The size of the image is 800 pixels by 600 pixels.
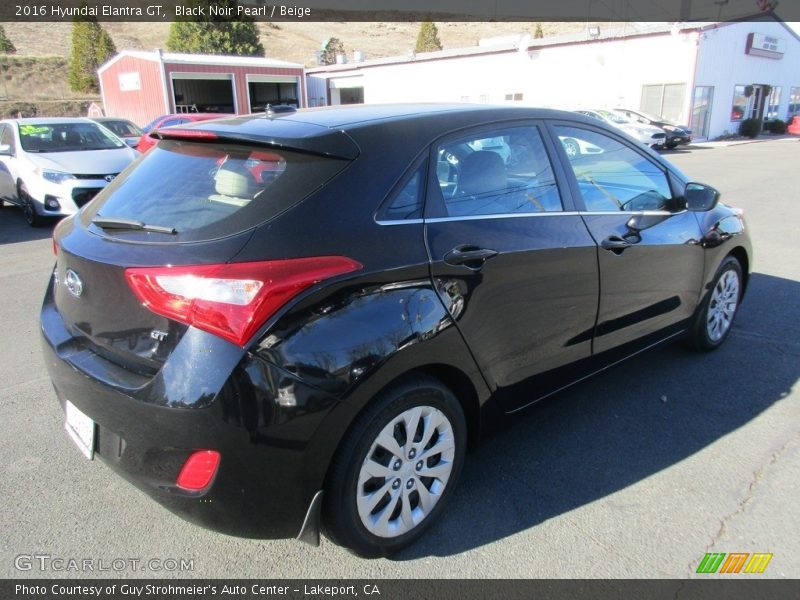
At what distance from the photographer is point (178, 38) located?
4500 centimetres

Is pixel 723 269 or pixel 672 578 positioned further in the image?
pixel 723 269

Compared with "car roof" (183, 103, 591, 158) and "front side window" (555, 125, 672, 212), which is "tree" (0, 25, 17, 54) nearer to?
"car roof" (183, 103, 591, 158)

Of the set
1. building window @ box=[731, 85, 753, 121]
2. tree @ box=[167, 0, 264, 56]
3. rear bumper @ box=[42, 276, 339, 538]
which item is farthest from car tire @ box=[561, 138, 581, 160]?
tree @ box=[167, 0, 264, 56]

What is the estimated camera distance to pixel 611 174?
336cm

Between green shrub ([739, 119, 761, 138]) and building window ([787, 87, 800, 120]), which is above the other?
building window ([787, 87, 800, 120])

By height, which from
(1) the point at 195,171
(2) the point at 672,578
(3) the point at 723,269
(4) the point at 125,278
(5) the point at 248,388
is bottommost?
(2) the point at 672,578

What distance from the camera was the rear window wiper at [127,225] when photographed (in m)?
2.14

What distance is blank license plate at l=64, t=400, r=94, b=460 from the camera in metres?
2.19

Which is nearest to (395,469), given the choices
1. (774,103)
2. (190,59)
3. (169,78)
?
(169,78)

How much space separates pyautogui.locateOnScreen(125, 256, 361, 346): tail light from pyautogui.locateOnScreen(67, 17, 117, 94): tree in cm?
5365

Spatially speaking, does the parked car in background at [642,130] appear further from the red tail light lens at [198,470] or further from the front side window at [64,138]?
the red tail light lens at [198,470]

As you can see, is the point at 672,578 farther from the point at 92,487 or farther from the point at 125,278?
the point at 92,487

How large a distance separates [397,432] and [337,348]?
1.54 feet


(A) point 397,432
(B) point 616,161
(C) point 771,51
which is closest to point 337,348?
(A) point 397,432
